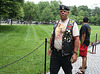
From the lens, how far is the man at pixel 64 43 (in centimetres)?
303

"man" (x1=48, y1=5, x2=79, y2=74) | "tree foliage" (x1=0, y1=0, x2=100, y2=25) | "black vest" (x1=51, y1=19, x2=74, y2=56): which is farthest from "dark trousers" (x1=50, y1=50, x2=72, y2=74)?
"tree foliage" (x1=0, y1=0, x2=100, y2=25)

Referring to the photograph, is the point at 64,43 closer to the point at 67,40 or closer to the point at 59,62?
the point at 67,40

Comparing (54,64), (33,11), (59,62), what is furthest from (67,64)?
(33,11)

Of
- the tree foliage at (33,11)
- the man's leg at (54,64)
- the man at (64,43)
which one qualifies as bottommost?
the man's leg at (54,64)

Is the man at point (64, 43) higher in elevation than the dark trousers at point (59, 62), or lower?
higher

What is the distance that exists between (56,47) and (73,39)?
45cm

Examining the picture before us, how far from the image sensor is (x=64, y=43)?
301cm

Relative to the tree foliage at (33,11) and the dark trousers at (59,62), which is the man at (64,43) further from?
the tree foliage at (33,11)

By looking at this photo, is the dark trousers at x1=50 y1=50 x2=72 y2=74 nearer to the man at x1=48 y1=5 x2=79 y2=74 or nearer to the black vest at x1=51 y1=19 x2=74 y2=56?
the man at x1=48 y1=5 x2=79 y2=74

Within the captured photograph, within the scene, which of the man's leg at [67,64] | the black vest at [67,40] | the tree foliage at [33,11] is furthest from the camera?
the tree foliage at [33,11]

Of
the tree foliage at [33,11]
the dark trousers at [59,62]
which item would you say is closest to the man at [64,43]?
the dark trousers at [59,62]

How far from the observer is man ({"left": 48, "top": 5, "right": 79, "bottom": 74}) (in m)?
3.03

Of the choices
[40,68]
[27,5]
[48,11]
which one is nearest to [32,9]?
[27,5]

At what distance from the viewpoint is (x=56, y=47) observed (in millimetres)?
3150
